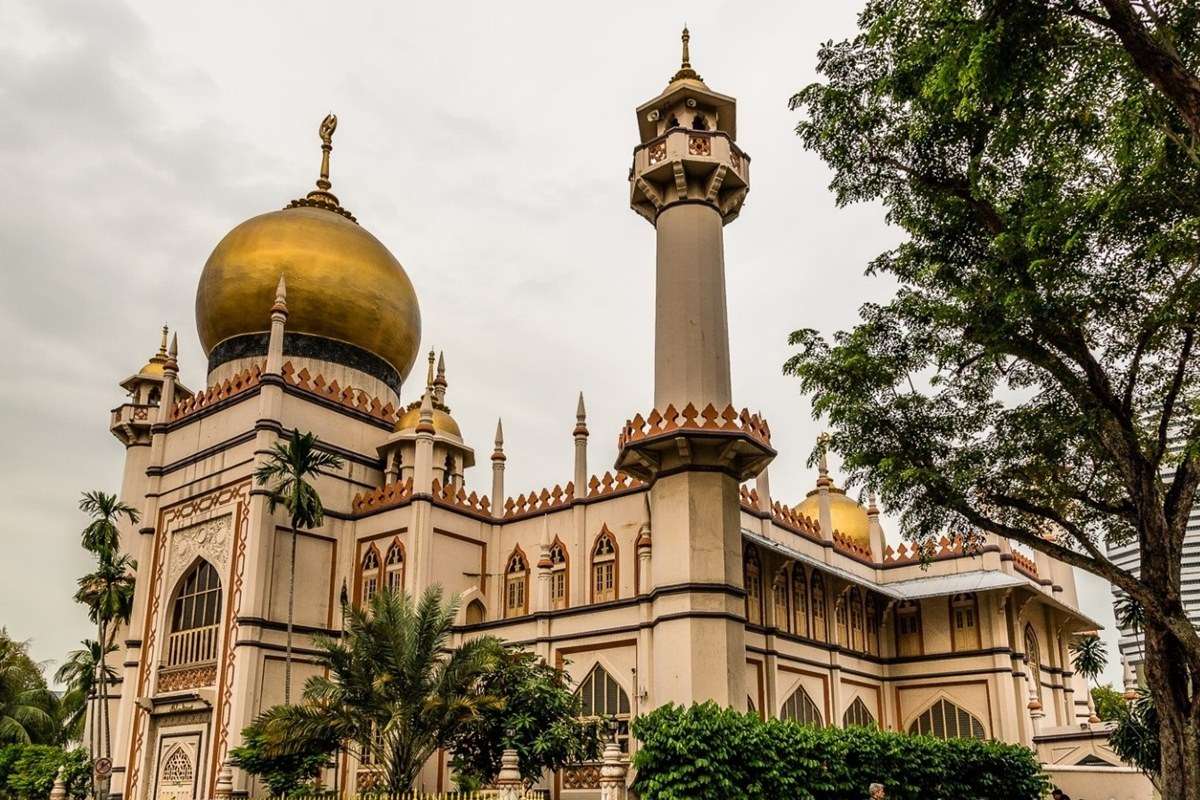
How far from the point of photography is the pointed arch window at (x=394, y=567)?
24.0m

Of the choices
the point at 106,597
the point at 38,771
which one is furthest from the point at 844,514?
the point at 38,771

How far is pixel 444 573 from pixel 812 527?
33.4ft

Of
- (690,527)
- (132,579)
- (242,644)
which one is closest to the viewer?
(690,527)

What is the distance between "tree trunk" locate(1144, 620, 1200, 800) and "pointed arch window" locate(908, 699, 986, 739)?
13212mm

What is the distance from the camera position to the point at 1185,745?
13.8m

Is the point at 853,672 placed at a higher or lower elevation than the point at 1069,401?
lower

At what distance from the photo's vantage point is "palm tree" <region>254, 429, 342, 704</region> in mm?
22141

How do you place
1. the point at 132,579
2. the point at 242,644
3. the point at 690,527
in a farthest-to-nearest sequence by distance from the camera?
the point at 132,579, the point at 242,644, the point at 690,527

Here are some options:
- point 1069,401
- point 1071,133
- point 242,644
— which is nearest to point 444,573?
point 242,644

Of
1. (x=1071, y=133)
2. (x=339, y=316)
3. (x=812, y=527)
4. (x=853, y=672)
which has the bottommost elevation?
(x=853, y=672)

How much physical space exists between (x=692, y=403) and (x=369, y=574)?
36.1ft

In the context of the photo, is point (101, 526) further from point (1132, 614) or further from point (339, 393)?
point (1132, 614)

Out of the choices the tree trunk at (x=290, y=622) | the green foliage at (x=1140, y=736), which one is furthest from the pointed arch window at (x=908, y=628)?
the tree trunk at (x=290, y=622)

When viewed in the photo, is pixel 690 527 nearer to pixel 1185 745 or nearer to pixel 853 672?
pixel 1185 745
